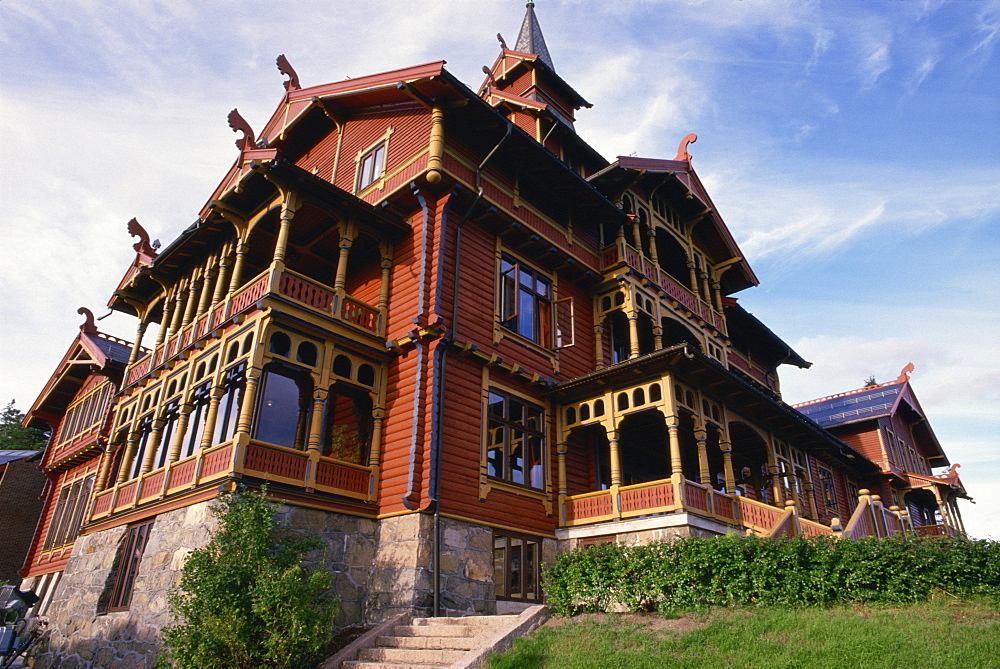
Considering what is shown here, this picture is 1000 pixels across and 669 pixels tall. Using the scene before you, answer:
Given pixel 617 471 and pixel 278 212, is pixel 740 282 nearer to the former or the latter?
pixel 617 471

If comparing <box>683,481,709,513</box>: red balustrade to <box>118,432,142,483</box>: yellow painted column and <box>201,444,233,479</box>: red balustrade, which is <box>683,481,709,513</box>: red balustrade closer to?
<box>201,444,233,479</box>: red balustrade

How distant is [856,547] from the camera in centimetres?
1120

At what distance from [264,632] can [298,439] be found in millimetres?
5487

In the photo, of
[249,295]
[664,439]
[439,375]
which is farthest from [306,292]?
[664,439]

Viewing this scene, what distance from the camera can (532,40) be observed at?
33031 millimetres

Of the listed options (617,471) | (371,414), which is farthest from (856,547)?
(371,414)

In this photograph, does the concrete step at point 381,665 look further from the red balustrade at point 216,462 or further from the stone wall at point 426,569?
the red balustrade at point 216,462

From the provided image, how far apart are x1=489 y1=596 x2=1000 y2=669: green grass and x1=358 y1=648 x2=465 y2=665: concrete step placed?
3.58ft

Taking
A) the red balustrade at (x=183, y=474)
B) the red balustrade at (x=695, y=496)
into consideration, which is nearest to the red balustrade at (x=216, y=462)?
the red balustrade at (x=183, y=474)

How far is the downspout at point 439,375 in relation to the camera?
46.0ft

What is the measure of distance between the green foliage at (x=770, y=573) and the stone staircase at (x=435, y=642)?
4.49ft

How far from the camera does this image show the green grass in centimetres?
872

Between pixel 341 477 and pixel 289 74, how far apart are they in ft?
48.1

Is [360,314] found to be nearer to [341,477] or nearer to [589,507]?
[341,477]
